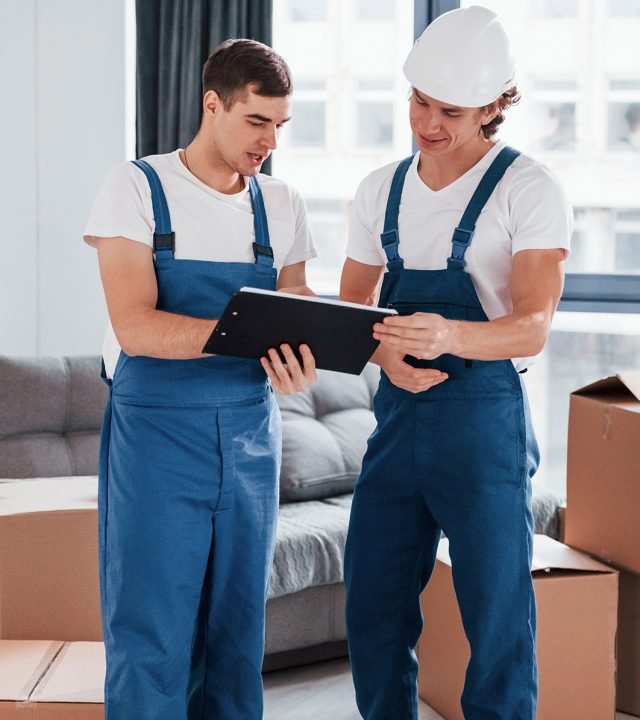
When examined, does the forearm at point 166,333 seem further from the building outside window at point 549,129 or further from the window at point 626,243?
→ the window at point 626,243

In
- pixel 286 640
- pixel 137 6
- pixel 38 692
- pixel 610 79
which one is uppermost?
pixel 137 6

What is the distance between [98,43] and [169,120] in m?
0.38

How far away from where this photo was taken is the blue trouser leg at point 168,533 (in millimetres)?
1708

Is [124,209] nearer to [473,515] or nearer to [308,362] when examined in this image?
[308,362]

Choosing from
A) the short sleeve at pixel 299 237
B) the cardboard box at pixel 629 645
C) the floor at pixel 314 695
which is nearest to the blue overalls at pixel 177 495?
the short sleeve at pixel 299 237

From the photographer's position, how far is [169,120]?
386 centimetres

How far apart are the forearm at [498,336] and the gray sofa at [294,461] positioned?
1258 mm

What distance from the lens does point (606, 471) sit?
2574mm

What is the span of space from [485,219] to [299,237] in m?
0.36

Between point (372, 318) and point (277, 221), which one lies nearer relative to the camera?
point (372, 318)

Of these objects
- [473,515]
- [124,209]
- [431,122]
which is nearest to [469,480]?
[473,515]

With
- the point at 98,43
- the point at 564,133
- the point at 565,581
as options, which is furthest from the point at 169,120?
the point at 565,581

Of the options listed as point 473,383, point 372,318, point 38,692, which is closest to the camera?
point 372,318

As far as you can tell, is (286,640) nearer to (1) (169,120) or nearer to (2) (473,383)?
(2) (473,383)
